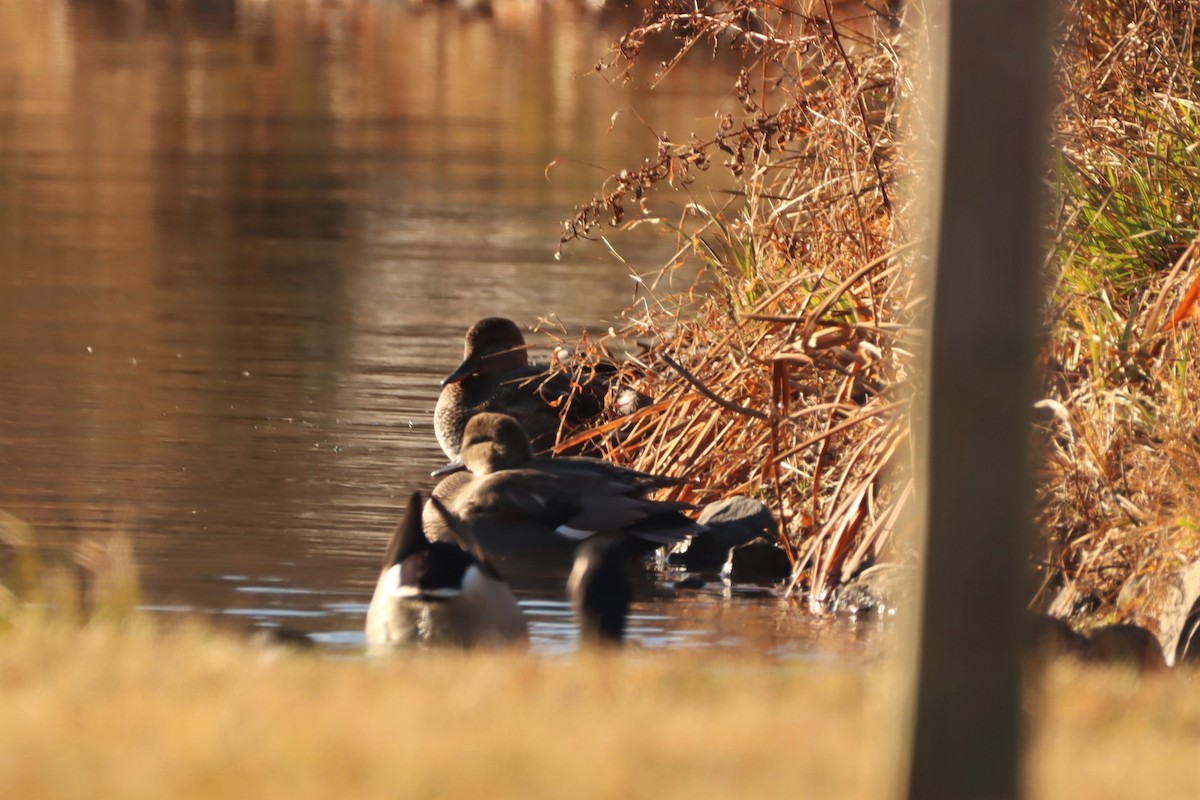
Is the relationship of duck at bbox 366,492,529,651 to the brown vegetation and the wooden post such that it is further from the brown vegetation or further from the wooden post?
the wooden post

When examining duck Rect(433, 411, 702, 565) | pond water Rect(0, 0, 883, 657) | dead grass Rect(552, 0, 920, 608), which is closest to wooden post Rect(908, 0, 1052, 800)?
pond water Rect(0, 0, 883, 657)

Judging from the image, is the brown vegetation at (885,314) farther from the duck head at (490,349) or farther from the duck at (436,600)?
the duck at (436,600)

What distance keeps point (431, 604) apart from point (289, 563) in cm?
191

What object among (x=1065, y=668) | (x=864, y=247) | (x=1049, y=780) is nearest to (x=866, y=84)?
(x=864, y=247)

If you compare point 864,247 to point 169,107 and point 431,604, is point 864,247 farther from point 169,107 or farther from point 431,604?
point 169,107

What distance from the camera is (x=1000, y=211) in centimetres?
417

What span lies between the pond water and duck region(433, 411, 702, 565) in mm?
375

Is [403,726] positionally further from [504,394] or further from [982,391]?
[504,394]

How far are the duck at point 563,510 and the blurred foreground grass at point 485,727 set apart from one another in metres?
3.28

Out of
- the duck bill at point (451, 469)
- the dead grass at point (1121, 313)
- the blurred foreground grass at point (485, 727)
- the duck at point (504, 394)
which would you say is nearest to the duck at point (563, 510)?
the duck bill at point (451, 469)

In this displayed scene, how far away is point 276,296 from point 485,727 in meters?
12.2

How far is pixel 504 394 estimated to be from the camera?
11906 mm

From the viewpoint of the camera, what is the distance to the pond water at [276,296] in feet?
30.6

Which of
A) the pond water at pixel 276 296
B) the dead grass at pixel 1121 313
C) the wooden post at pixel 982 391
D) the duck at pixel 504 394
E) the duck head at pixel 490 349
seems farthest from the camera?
Answer: the duck head at pixel 490 349
